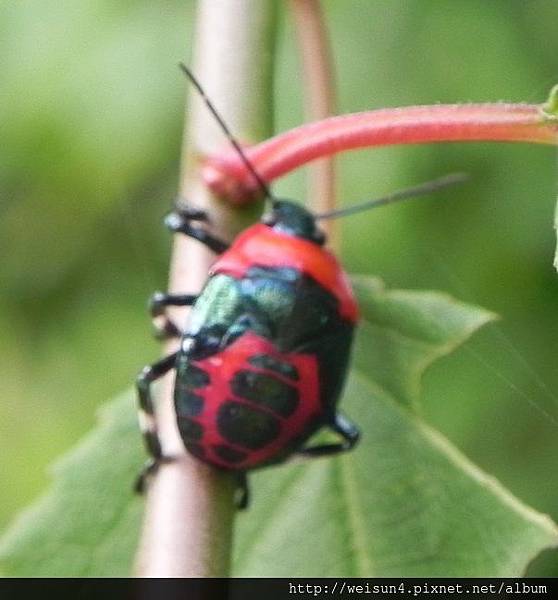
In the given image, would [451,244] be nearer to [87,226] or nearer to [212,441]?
[87,226]

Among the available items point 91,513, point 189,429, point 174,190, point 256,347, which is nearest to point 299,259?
point 256,347

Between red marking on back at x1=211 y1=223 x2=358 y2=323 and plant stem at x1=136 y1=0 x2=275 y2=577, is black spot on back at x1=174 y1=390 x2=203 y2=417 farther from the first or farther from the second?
red marking on back at x1=211 y1=223 x2=358 y2=323

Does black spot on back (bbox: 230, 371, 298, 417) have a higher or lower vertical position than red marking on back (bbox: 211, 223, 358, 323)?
lower

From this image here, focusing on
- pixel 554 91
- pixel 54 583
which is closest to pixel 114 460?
pixel 54 583

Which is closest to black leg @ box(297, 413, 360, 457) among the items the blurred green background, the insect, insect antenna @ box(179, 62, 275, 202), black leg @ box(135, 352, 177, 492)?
the insect

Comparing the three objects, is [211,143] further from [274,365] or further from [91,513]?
[91,513]
